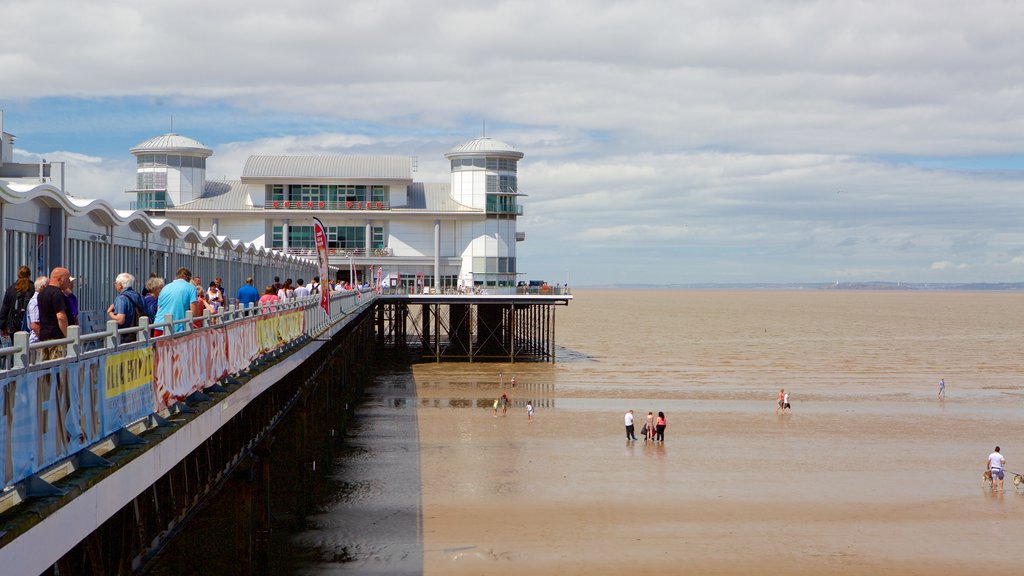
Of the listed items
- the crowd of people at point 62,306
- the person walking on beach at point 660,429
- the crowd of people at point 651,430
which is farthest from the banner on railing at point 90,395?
the person walking on beach at point 660,429

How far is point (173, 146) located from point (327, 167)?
9.58 meters

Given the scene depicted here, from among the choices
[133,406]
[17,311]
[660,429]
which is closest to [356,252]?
[660,429]

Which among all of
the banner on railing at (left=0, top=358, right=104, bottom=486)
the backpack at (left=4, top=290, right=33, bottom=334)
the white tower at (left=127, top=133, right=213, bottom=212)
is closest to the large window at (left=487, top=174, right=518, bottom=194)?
the white tower at (left=127, top=133, right=213, bottom=212)

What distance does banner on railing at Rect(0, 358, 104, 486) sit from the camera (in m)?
5.68

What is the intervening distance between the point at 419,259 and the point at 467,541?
160ft

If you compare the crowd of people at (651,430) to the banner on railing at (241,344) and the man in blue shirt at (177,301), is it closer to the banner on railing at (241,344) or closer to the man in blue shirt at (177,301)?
the banner on railing at (241,344)

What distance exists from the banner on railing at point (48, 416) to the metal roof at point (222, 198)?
6070 cm

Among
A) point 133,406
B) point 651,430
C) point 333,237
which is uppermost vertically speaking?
point 333,237

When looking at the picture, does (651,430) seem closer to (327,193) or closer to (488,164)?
(488,164)

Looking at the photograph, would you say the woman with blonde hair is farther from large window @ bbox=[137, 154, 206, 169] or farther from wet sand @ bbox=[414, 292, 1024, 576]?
large window @ bbox=[137, 154, 206, 169]

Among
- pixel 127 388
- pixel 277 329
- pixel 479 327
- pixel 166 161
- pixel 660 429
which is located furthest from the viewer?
pixel 166 161

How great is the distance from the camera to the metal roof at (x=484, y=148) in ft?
216

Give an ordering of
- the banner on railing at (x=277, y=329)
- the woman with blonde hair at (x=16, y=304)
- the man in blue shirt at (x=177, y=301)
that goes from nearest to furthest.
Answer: the woman with blonde hair at (x=16, y=304)
the man in blue shirt at (x=177, y=301)
the banner on railing at (x=277, y=329)

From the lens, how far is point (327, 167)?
6681 centimetres
